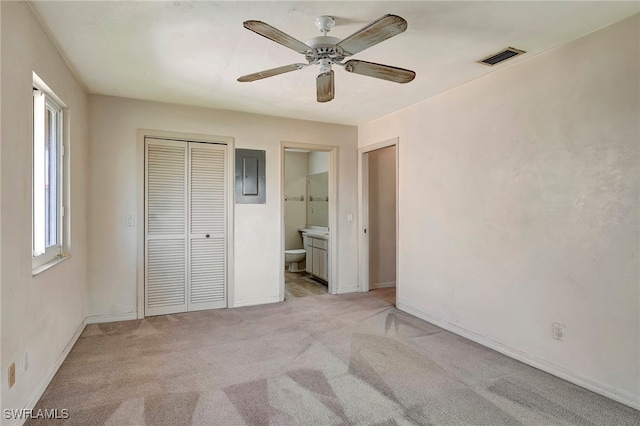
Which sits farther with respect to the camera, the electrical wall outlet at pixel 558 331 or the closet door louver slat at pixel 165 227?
the closet door louver slat at pixel 165 227

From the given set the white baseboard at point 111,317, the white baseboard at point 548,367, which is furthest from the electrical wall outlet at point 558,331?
the white baseboard at point 111,317

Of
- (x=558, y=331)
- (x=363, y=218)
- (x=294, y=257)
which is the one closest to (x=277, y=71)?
(x=558, y=331)

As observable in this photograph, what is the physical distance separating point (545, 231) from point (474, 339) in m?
1.19

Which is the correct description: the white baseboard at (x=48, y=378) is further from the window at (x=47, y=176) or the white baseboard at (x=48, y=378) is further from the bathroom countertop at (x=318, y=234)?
the bathroom countertop at (x=318, y=234)

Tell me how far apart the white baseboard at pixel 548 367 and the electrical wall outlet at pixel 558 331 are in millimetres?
206

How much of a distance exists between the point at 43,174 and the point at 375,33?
2447mm

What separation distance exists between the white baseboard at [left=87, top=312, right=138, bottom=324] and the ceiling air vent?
414cm

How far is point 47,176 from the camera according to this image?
2.62 m

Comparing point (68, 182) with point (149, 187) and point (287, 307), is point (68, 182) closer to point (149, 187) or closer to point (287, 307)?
point (149, 187)

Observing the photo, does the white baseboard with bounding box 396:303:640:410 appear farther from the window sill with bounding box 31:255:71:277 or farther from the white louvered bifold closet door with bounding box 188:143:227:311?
the window sill with bounding box 31:255:71:277

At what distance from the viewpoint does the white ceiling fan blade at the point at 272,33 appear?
1.71 m

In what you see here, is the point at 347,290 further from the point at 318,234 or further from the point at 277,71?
the point at 277,71

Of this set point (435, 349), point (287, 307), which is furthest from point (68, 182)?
point (435, 349)

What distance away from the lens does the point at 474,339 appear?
317 cm
